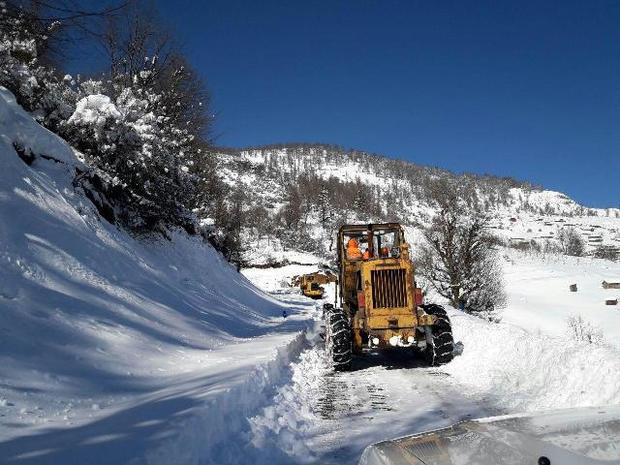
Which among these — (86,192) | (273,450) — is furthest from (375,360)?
(86,192)

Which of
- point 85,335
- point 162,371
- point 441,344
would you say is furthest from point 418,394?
point 85,335

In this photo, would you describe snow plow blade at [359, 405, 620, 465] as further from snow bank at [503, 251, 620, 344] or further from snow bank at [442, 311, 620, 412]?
snow bank at [503, 251, 620, 344]

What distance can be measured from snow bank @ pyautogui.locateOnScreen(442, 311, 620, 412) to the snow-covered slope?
11.3 ft

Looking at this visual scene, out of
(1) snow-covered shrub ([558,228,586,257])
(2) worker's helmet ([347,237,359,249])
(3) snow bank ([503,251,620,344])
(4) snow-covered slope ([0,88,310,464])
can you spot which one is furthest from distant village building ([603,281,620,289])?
(1) snow-covered shrub ([558,228,586,257])

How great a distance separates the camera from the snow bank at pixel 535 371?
5965 mm

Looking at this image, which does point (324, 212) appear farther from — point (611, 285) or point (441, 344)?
point (441, 344)

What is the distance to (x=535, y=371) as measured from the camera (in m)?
7.25

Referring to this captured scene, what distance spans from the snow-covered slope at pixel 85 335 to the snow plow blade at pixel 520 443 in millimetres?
2255

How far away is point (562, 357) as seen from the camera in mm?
6848

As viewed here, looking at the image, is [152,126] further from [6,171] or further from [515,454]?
[515,454]

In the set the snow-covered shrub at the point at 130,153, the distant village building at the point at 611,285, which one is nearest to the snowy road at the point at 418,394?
the snow-covered shrub at the point at 130,153

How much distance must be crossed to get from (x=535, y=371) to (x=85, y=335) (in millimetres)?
6405

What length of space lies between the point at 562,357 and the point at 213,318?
8.30 m

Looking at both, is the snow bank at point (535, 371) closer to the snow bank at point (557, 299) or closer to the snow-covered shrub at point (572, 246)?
the snow bank at point (557, 299)
